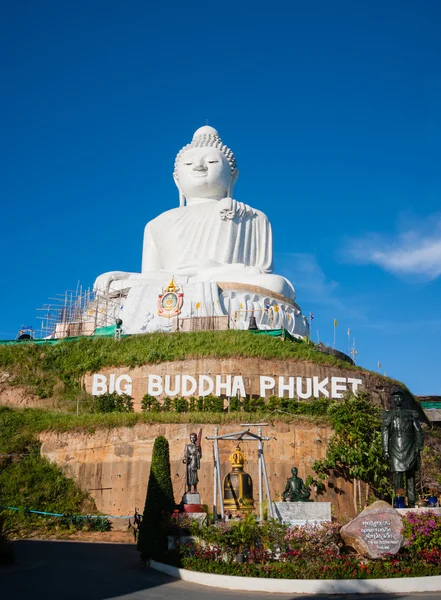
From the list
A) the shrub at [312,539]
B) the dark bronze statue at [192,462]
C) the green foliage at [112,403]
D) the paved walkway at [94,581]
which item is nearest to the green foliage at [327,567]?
the shrub at [312,539]

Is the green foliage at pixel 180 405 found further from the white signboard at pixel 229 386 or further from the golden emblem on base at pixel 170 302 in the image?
the golden emblem on base at pixel 170 302

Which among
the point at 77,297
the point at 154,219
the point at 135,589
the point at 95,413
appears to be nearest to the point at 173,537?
the point at 135,589

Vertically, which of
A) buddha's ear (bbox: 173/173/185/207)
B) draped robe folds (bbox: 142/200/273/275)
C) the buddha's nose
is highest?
the buddha's nose

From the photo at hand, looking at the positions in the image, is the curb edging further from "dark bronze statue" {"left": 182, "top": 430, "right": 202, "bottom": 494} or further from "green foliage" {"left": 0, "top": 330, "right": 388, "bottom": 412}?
"green foliage" {"left": 0, "top": 330, "right": 388, "bottom": 412}

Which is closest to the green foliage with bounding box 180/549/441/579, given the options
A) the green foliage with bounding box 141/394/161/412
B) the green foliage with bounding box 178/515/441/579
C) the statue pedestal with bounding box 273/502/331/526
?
the green foliage with bounding box 178/515/441/579

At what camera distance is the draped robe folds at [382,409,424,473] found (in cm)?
1183

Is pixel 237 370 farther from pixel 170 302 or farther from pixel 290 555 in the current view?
pixel 290 555

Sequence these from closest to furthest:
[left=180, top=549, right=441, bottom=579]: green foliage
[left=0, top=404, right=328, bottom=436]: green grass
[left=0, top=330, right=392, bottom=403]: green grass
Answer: [left=180, top=549, right=441, bottom=579]: green foliage, [left=0, top=404, right=328, bottom=436]: green grass, [left=0, top=330, right=392, bottom=403]: green grass

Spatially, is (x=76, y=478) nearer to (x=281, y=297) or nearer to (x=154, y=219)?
(x=281, y=297)

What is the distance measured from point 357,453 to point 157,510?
28.6ft

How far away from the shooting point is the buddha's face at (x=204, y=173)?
118ft

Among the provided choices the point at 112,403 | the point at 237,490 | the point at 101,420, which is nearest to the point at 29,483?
the point at 101,420

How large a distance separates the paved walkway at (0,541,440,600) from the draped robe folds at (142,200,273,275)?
2091cm

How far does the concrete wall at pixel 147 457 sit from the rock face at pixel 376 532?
7.67 metres
